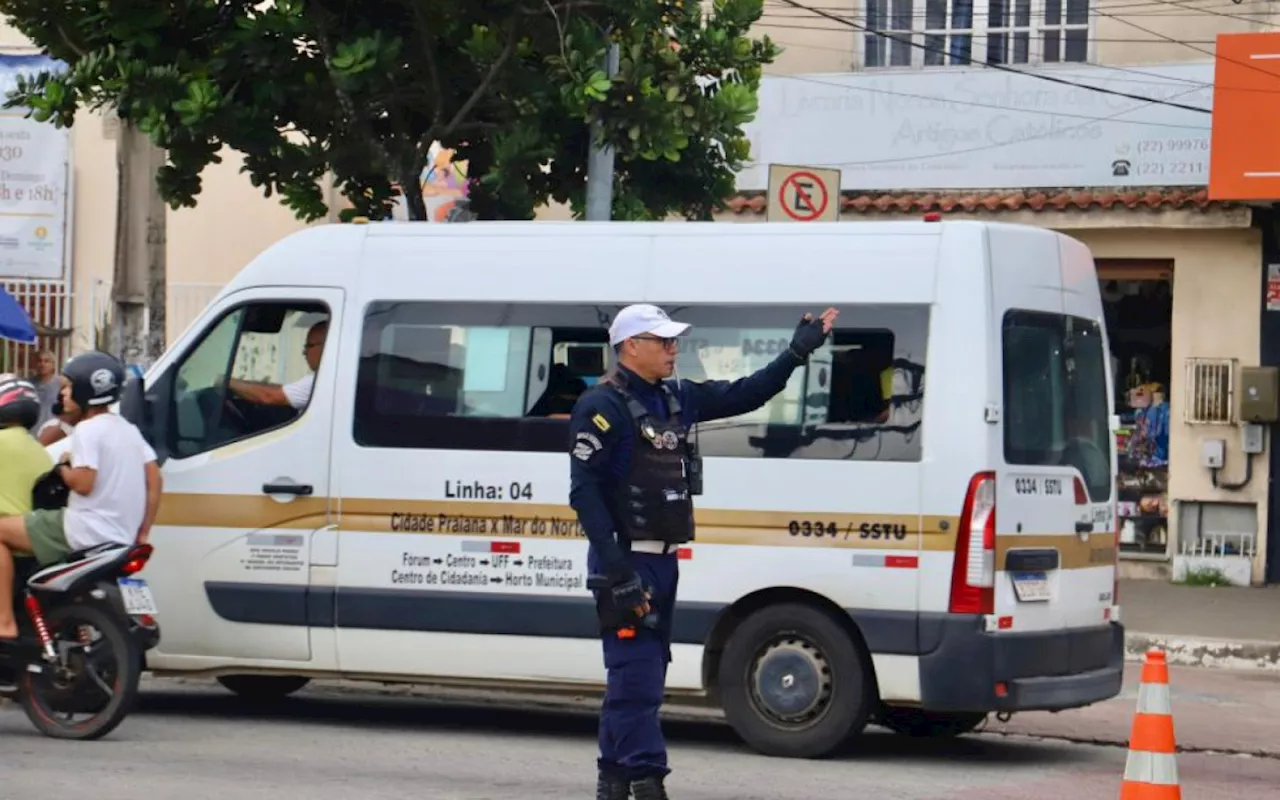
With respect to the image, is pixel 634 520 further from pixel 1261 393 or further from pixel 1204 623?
pixel 1261 393

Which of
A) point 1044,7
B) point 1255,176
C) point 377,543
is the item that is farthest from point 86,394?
point 1044,7

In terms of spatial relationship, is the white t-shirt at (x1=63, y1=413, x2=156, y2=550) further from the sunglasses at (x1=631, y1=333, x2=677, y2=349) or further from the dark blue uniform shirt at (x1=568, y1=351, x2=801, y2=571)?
the sunglasses at (x1=631, y1=333, x2=677, y2=349)

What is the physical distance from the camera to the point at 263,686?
38.2ft

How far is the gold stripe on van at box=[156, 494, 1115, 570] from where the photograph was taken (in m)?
9.48

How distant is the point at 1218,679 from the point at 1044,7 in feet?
25.8

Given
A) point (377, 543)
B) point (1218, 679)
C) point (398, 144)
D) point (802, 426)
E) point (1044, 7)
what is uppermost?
point (1044, 7)

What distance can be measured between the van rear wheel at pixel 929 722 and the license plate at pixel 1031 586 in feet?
3.83

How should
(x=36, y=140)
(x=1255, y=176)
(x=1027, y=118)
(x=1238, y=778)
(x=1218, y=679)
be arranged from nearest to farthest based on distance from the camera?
(x=1238, y=778) → (x=1218, y=679) → (x=1255, y=176) → (x=1027, y=118) → (x=36, y=140)

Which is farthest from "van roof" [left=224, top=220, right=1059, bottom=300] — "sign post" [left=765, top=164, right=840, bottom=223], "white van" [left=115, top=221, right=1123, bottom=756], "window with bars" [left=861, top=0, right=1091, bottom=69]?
"window with bars" [left=861, top=0, right=1091, bottom=69]

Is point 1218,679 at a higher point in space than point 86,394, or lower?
lower

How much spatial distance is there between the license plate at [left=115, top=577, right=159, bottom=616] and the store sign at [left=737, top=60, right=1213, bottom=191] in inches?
443

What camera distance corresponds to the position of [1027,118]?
64.0 ft

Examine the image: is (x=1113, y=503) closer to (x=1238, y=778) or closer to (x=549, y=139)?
(x=1238, y=778)

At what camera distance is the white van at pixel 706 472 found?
947 centimetres
